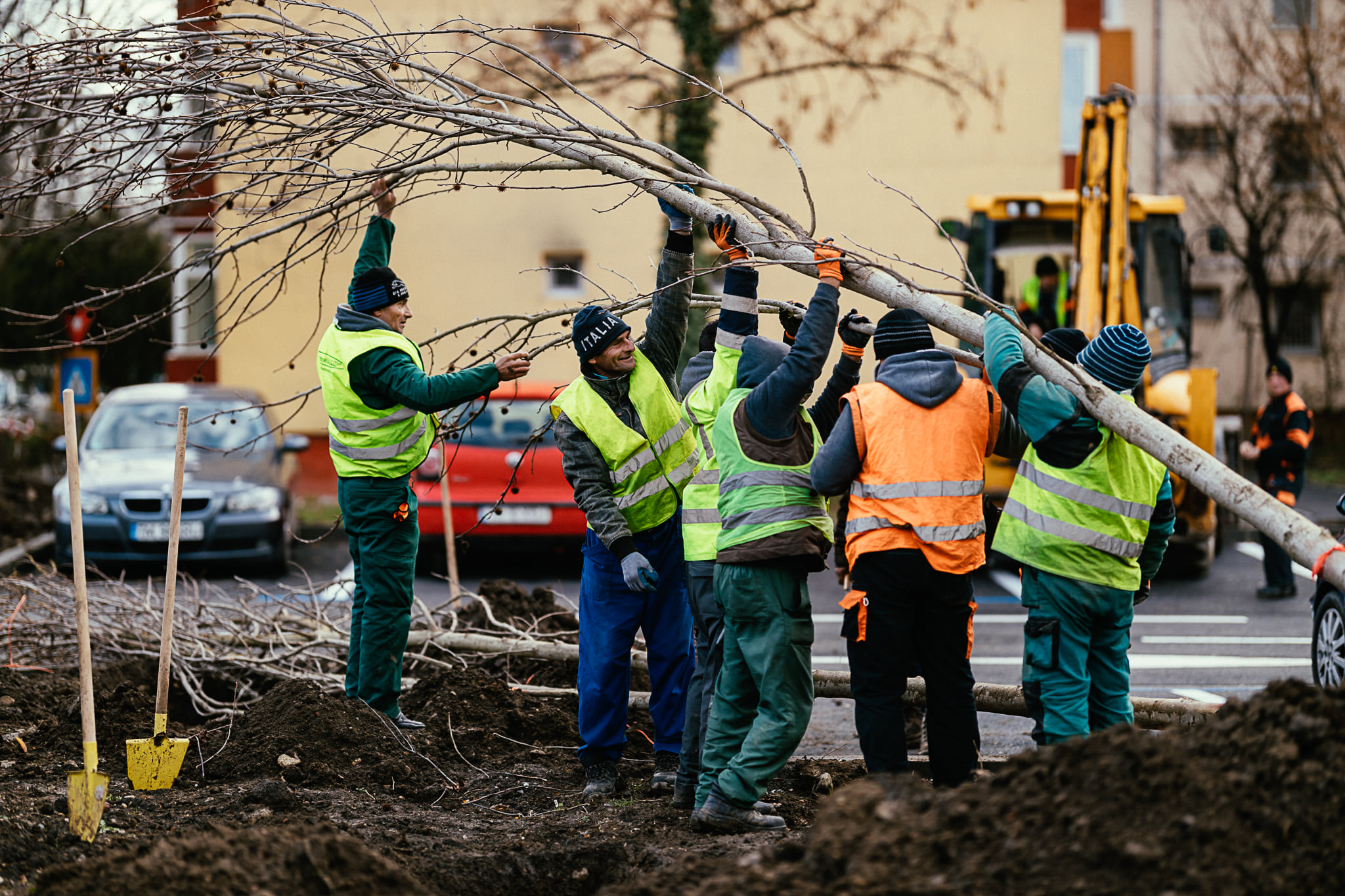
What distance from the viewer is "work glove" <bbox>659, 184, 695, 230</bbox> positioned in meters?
5.42

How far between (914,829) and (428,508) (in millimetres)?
8232

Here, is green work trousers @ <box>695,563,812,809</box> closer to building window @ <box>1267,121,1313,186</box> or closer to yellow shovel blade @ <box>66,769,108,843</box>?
yellow shovel blade @ <box>66,769,108,843</box>

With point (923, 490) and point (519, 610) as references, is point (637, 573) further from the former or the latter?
point (519, 610)

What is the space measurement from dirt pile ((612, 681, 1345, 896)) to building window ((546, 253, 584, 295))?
16.0m

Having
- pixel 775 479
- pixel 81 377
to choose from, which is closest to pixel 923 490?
pixel 775 479

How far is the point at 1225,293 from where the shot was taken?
1025 inches

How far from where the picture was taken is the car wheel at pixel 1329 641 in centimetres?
632

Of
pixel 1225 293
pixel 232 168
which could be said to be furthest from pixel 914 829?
pixel 1225 293

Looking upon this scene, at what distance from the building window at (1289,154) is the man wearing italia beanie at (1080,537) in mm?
19055

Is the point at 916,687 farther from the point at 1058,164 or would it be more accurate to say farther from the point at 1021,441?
the point at 1058,164

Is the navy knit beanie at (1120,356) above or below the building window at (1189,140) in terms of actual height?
below

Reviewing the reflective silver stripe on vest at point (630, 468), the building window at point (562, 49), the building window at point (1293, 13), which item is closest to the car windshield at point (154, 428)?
the building window at point (562, 49)

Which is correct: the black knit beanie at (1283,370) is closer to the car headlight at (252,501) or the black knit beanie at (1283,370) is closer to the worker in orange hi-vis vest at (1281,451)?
the worker in orange hi-vis vest at (1281,451)

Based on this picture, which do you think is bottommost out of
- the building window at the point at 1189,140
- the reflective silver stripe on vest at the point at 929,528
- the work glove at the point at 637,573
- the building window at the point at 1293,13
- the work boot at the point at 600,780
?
the work boot at the point at 600,780
